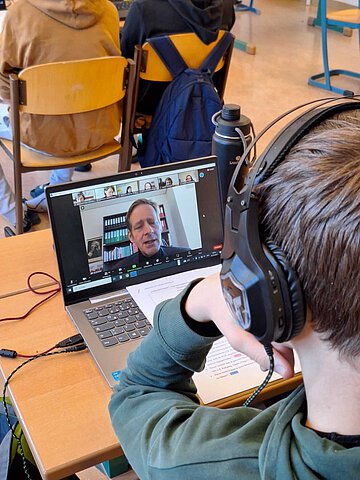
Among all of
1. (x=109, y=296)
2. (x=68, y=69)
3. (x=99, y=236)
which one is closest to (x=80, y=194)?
(x=99, y=236)

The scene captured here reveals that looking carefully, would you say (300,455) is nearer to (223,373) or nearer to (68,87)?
(223,373)

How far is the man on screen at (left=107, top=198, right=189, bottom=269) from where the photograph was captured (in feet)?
3.97

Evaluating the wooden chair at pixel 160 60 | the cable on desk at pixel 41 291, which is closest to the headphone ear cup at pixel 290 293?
the cable on desk at pixel 41 291

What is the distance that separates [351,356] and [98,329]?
59 cm

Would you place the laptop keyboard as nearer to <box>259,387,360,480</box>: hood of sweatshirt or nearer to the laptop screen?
the laptop screen

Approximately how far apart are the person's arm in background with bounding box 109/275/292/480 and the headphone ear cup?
0.15m

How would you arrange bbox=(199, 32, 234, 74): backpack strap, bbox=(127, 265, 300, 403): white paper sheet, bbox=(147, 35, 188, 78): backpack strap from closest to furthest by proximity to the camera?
bbox=(127, 265, 300, 403): white paper sheet
bbox=(147, 35, 188, 78): backpack strap
bbox=(199, 32, 234, 74): backpack strap

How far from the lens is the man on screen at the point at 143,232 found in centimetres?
121

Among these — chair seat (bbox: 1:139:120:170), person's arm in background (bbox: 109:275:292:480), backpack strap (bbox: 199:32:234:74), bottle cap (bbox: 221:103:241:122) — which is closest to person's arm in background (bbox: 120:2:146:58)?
backpack strap (bbox: 199:32:234:74)

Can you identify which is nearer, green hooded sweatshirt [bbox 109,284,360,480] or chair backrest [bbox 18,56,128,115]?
green hooded sweatshirt [bbox 109,284,360,480]

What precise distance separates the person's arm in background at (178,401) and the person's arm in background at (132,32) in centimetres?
173

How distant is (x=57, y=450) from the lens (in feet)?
3.00

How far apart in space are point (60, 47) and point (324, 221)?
5.87ft

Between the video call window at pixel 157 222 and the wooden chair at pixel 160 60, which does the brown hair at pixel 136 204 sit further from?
the wooden chair at pixel 160 60
